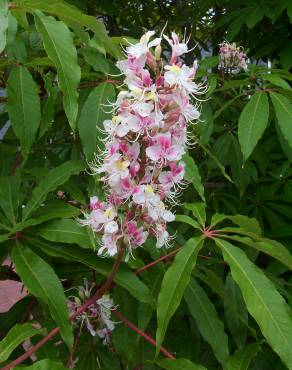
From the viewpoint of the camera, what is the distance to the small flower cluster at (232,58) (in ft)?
7.78

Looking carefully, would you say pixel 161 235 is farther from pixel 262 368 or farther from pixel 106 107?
pixel 262 368

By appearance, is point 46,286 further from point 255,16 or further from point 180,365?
point 255,16

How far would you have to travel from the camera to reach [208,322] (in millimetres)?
1191

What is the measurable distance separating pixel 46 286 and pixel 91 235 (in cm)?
14

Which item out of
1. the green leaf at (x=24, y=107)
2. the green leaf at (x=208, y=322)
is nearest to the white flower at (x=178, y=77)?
the green leaf at (x=24, y=107)

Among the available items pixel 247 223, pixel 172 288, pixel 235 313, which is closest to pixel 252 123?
pixel 247 223

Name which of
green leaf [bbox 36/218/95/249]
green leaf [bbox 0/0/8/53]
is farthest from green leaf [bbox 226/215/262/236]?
green leaf [bbox 0/0/8/53]

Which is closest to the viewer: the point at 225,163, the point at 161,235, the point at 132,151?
the point at 132,151

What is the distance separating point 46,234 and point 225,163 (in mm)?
1052

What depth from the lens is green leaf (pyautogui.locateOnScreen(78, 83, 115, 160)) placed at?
120 cm

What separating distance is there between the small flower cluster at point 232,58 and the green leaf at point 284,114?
2.88 ft

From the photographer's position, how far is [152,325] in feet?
4.75

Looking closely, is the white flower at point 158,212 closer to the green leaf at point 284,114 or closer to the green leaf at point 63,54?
the green leaf at point 63,54

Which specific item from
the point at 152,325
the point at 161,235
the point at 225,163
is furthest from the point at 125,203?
the point at 225,163
